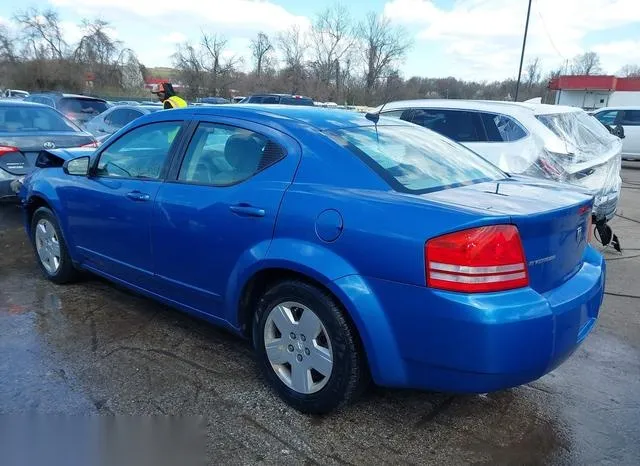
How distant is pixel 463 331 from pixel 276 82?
5945cm

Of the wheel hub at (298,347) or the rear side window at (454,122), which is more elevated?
the rear side window at (454,122)

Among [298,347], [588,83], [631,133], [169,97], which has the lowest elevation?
[298,347]

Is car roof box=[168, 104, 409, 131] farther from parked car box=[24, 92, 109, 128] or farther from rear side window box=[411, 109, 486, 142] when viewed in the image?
parked car box=[24, 92, 109, 128]

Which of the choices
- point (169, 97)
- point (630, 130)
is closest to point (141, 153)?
point (169, 97)

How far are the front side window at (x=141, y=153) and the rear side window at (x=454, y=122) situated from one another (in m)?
3.69

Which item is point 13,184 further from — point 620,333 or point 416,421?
point 620,333

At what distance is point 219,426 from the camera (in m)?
2.78

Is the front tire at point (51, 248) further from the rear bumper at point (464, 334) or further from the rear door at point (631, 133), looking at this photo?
the rear door at point (631, 133)

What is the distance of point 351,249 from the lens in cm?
255

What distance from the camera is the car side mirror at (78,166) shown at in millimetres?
4281

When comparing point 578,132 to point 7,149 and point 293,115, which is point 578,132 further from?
point 7,149

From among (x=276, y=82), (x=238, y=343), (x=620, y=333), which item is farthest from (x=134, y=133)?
(x=276, y=82)

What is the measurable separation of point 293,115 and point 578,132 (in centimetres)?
466

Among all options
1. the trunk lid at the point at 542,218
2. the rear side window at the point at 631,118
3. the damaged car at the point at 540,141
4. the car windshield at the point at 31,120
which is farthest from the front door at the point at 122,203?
the rear side window at the point at 631,118
